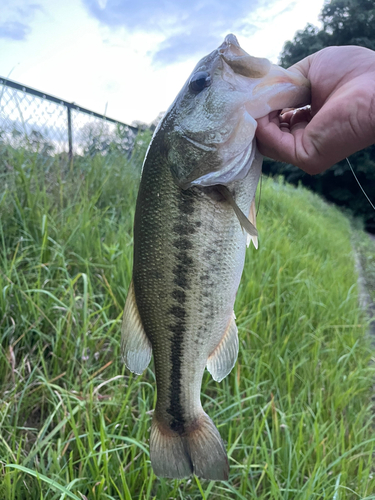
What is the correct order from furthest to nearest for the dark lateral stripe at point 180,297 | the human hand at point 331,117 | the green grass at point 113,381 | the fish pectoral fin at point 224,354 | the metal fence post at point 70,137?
the metal fence post at point 70,137
the green grass at point 113,381
the fish pectoral fin at point 224,354
the dark lateral stripe at point 180,297
the human hand at point 331,117

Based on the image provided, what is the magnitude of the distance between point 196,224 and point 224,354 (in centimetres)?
53

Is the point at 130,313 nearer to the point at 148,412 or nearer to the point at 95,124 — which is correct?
the point at 148,412

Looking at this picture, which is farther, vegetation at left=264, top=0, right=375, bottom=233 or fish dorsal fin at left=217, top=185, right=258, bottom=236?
vegetation at left=264, top=0, right=375, bottom=233

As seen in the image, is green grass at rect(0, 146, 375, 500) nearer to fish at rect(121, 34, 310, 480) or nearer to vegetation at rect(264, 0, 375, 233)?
fish at rect(121, 34, 310, 480)

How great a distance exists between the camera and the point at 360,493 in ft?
5.45

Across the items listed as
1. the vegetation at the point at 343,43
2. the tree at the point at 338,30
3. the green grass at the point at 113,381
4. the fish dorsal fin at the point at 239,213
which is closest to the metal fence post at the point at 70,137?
→ the green grass at the point at 113,381

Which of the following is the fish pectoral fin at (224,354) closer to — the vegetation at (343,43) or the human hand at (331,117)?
the human hand at (331,117)

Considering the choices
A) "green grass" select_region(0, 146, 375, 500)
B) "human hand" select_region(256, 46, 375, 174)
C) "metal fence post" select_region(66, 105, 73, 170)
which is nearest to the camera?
"human hand" select_region(256, 46, 375, 174)

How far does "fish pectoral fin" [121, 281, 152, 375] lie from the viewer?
45.4 inches

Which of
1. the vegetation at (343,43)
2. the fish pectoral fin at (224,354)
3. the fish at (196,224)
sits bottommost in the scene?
the fish pectoral fin at (224,354)

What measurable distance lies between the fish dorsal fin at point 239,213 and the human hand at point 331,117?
197 millimetres

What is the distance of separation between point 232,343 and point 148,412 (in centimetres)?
75

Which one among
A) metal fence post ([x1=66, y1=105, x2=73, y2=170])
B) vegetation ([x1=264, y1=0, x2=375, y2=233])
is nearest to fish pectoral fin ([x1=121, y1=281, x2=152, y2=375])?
metal fence post ([x1=66, y1=105, x2=73, y2=170])

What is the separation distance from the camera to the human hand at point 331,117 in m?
0.95
